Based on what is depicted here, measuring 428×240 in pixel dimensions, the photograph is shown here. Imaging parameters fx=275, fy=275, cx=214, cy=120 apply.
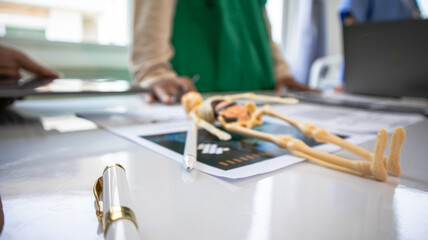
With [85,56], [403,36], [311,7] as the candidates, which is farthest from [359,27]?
[311,7]

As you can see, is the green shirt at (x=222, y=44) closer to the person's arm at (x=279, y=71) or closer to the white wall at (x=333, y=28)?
the person's arm at (x=279, y=71)

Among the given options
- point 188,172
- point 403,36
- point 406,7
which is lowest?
point 188,172

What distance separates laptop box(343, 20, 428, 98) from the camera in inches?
33.6

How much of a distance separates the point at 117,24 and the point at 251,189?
162 centimetres

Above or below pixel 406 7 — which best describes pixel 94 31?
below

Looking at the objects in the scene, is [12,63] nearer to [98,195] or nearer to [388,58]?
[98,195]

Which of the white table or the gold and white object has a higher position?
the gold and white object

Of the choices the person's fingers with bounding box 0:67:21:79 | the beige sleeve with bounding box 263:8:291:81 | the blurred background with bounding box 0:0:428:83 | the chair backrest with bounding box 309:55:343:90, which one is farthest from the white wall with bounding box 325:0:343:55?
the person's fingers with bounding box 0:67:21:79

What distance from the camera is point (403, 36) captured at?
874 millimetres

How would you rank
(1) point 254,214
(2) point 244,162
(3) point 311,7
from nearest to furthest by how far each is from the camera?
(1) point 254,214
(2) point 244,162
(3) point 311,7

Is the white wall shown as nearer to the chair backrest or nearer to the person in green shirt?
the chair backrest

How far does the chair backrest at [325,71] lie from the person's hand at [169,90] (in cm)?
152

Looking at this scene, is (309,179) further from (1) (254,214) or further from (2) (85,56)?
(2) (85,56)

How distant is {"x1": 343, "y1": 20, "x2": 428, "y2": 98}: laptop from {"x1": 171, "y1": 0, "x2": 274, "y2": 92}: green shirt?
1.62ft
